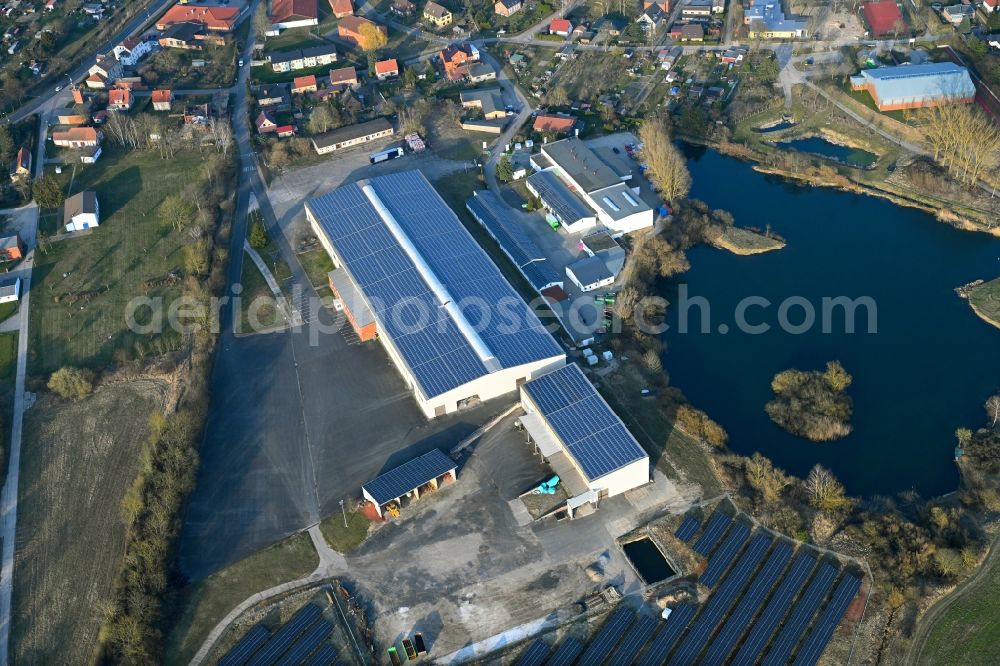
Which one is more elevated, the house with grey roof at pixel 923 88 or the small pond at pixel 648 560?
the house with grey roof at pixel 923 88

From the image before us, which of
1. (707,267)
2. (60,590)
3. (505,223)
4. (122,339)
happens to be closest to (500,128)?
(505,223)

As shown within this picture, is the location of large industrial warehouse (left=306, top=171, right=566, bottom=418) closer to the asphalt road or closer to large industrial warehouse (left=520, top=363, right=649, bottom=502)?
large industrial warehouse (left=520, top=363, right=649, bottom=502)

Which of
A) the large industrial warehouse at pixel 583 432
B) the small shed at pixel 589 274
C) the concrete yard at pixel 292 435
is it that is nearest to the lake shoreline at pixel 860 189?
the small shed at pixel 589 274

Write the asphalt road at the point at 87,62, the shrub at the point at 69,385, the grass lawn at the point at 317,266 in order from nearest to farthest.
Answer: the shrub at the point at 69,385, the grass lawn at the point at 317,266, the asphalt road at the point at 87,62

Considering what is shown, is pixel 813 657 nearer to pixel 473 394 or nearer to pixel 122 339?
pixel 473 394

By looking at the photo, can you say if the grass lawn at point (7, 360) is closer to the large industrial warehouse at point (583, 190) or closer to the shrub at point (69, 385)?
the shrub at point (69, 385)

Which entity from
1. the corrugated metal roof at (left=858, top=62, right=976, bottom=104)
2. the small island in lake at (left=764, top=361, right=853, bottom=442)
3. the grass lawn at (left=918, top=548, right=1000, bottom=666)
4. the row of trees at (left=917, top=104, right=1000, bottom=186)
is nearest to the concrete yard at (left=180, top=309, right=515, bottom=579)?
the small island in lake at (left=764, top=361, right=853, bottom=442)
